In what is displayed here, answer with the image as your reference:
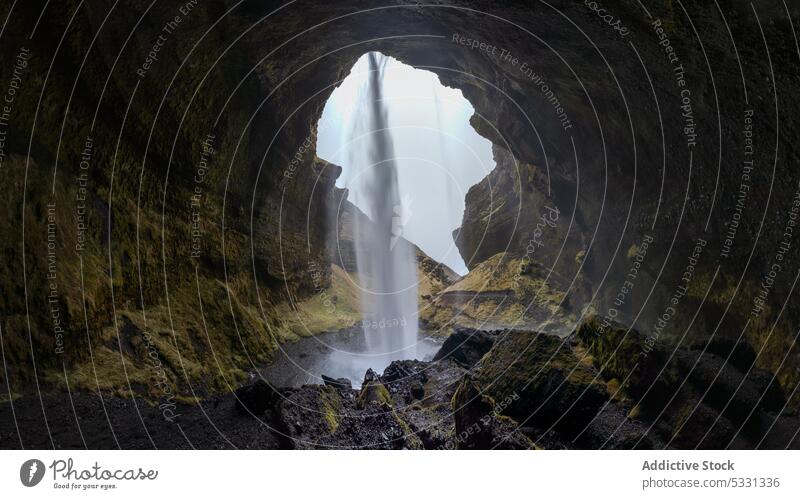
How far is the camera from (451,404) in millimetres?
9617

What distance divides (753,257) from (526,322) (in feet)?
46.8

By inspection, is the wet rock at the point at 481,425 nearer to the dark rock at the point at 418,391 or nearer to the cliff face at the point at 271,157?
the dark rock at the point at 418,391

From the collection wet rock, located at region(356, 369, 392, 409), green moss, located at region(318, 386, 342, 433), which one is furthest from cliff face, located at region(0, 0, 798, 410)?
wet rock, located at region(356, 369, 392, 409)

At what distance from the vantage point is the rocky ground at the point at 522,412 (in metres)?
6.55

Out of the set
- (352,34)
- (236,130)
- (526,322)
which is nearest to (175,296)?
(236,130)

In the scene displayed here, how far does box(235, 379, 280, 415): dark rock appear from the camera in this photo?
333 inches

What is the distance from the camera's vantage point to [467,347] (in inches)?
622

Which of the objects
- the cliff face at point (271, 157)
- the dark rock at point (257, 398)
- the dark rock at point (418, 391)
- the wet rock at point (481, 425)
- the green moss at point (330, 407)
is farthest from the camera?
the dark rock at point (418, 391)
